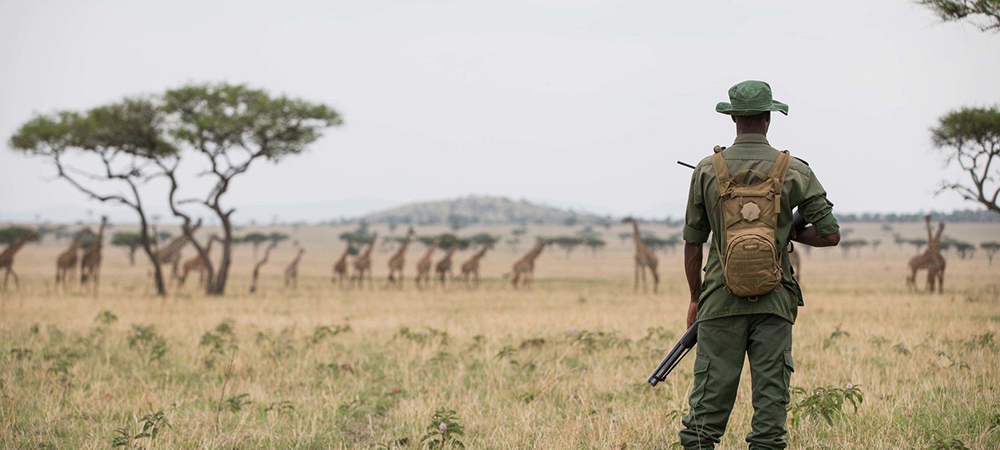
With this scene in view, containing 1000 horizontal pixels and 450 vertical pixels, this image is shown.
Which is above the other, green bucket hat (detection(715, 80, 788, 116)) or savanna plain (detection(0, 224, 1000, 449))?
green bucket hat (detection(715, 80, 788, 116))

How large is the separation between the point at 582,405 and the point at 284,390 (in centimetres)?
270

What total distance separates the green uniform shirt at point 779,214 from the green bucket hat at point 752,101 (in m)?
0.14

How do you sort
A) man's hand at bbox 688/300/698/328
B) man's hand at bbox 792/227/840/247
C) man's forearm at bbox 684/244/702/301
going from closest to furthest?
1. man's hand at bbox 792/227/840/247
2. man's forearm at bbox 684/244/702/301
3. man's hand at bbox 688/300/698/328

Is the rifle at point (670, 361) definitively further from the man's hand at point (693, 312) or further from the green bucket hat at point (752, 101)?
the green bucket hat at point (752, 101)

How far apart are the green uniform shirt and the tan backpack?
7 centimetres

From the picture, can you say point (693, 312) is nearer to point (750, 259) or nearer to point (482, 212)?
point (750, 259)

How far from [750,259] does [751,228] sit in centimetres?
15

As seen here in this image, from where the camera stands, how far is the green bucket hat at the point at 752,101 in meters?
3.83

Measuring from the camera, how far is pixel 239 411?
5.93m

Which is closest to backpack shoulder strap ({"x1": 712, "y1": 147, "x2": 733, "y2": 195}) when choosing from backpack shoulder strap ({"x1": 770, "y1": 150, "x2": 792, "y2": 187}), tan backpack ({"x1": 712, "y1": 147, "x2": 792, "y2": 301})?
tan backpack ({"x1": 712, "y1": 147, "x2": 792, "y2": 301})

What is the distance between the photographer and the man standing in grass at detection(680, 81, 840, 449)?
3.66 metres

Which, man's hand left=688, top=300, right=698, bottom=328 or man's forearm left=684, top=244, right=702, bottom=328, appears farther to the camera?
man's hand left=688, top=300, right=698, bottom=328

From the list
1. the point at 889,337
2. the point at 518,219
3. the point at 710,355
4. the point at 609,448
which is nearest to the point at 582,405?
the point at 609,448

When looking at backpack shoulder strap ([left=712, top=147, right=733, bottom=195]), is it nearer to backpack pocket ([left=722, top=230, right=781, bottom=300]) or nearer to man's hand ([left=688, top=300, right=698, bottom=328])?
backpack pocket ([left=722, top=230, right=781, bottom=300])
